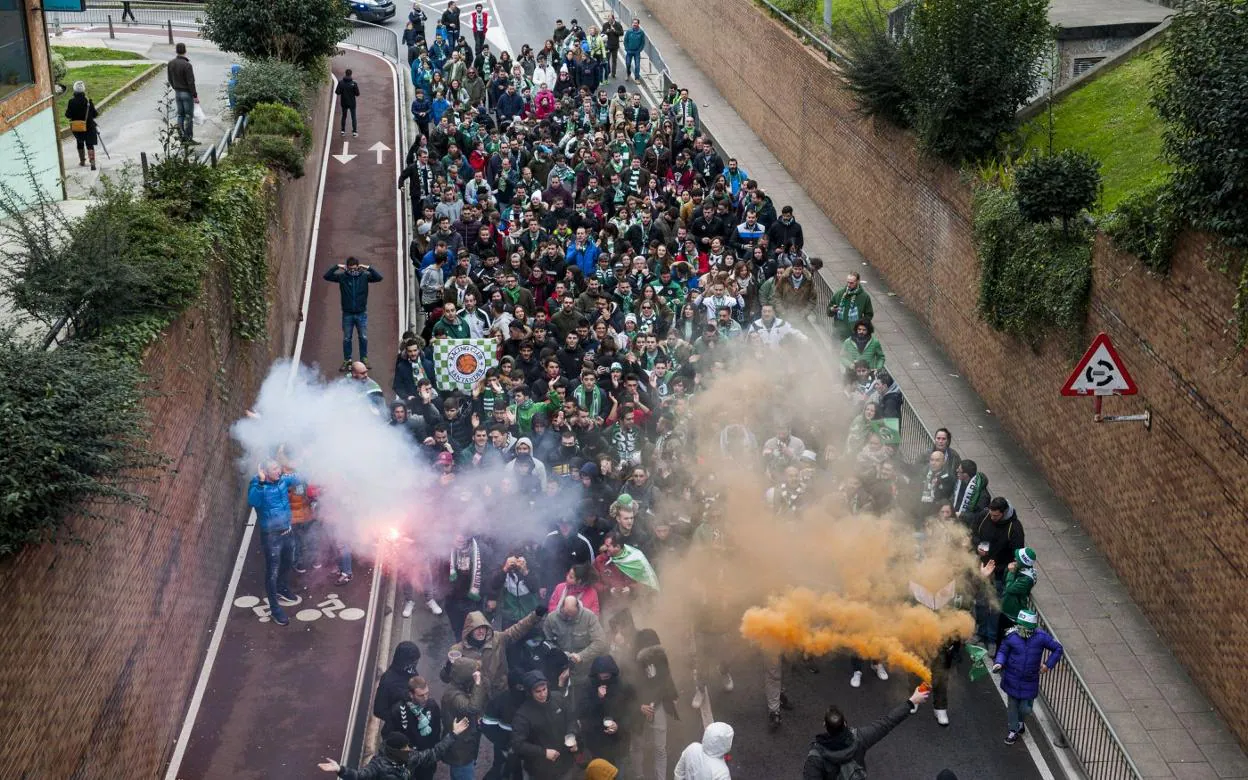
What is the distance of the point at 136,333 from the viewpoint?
11.7 meters

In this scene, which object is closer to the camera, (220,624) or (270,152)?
(220,624)

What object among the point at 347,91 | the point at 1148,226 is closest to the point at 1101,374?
the point at 1148,226

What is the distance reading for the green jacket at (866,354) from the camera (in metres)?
16.9

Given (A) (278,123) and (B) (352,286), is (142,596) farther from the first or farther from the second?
→ (A) (278,123)

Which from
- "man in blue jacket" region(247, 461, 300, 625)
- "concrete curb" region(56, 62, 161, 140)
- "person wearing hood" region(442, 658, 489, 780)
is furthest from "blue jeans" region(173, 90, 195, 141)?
"person wearing hood" region(442, 658, 489, 780)

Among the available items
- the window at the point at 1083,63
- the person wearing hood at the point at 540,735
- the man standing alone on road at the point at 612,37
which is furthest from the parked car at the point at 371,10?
the person wearing hood at the point at 540,735

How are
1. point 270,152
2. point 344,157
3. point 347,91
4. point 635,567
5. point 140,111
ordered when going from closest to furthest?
point 635,567 → point 270,152 → point 140,111 → point 344,157 → point 347,91

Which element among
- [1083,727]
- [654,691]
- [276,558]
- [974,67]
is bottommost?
[1083,727]

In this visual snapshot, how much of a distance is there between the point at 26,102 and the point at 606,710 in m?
12.7

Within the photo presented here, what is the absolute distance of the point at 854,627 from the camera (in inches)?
485

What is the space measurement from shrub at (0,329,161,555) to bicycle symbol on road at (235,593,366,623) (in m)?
3.35

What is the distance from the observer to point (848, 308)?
1842cm

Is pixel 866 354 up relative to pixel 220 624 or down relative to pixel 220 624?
up

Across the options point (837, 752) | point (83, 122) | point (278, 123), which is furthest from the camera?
point (278, 123)
